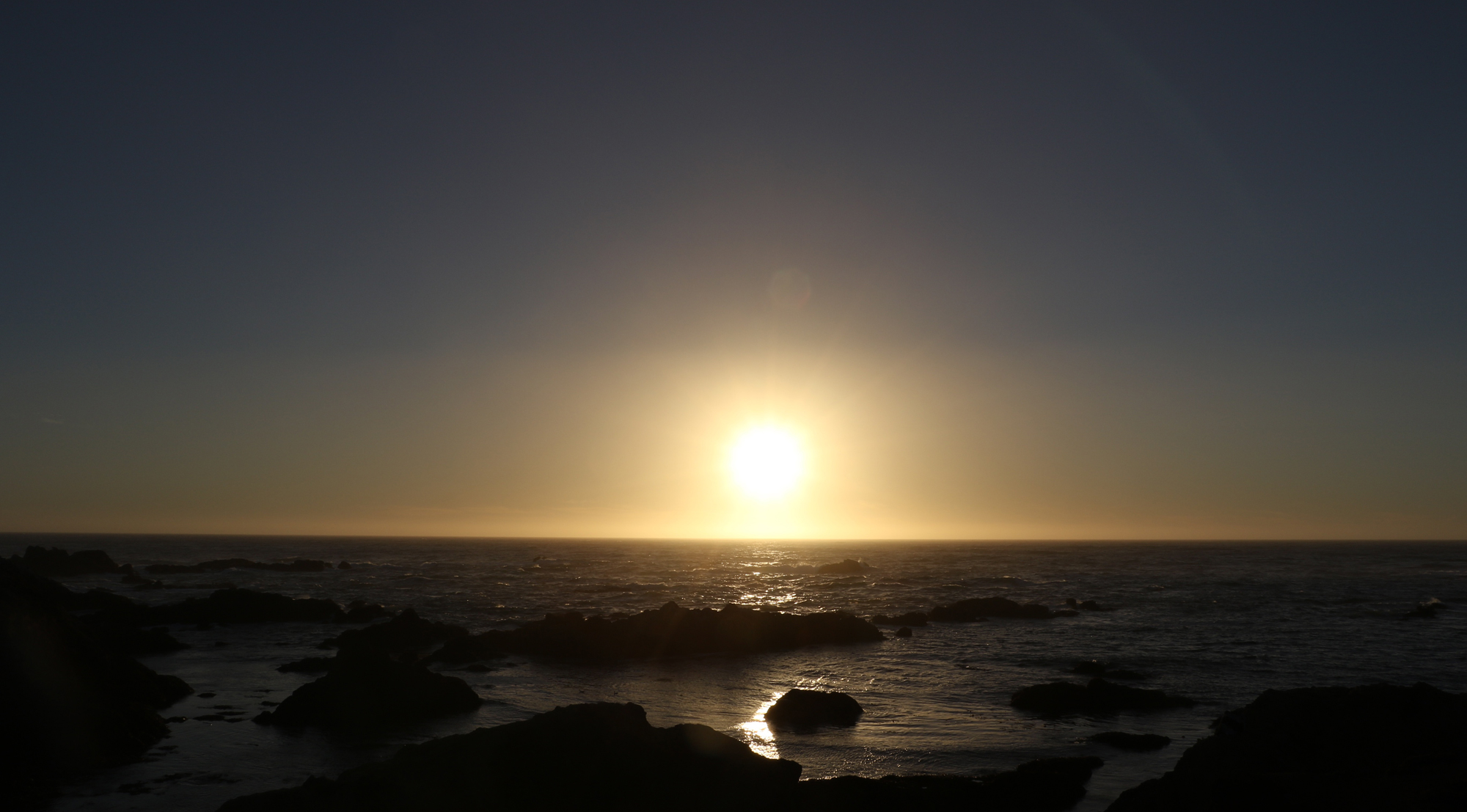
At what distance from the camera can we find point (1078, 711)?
2480 cm

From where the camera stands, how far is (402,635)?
1634 inches

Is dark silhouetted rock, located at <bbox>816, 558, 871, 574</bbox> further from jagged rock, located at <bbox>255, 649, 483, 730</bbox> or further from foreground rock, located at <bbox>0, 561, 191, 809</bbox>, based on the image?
foreground rock, located at <bbox>0, 561, 191, 809</bbox>

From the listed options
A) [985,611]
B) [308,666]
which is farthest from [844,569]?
[308,666]

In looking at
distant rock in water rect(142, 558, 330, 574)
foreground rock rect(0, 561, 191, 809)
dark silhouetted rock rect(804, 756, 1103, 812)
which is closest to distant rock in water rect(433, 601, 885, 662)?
foreground rock rect(0, 561, 191, 809)

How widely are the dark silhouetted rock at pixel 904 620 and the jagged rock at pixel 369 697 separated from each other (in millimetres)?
33233

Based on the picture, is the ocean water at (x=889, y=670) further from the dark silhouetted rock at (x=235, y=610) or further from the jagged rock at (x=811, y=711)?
the dark silhouetted rock at (x=235, y=610)

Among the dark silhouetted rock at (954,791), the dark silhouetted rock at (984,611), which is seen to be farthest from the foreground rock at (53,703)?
the dark silhouetted rock at (984,611)

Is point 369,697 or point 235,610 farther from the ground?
point 369,697

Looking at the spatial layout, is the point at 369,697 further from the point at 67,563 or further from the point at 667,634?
the point at 67,563

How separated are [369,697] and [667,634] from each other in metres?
19.3

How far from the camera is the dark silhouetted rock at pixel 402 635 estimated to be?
40031 mm

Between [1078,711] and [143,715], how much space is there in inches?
1024

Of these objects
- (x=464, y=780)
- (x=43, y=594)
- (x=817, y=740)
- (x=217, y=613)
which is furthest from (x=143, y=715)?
(x=217, y=613)

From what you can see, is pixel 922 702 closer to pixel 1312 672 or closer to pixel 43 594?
pixel 1312 672
